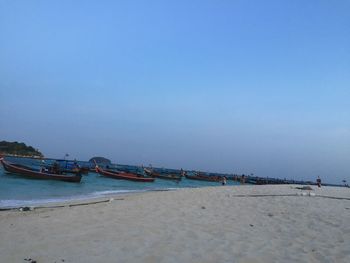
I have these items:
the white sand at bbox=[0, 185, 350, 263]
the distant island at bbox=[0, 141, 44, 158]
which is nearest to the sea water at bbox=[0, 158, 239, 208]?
the white sand at bbox=[0, 185, 350, 263]

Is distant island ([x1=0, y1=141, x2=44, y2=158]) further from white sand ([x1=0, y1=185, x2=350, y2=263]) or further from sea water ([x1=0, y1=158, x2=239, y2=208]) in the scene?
white sand ([x1=0, y1=185, x2=350, y2=263])

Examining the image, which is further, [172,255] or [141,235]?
[141,235]

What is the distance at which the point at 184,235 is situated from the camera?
7922mm

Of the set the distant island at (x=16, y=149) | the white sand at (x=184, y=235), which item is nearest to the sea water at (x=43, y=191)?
the white sand at (x=184, y=235)

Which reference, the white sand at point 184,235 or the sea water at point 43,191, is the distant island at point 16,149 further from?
the white sand at point 184,235

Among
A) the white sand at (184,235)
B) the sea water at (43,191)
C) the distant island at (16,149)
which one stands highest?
the distant island at (16,149)

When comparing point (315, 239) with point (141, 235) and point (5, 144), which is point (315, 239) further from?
point (5, 144)

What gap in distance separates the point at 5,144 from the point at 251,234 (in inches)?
5425

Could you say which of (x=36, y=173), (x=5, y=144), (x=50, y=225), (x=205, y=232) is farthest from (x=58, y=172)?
(x=5, y=144)

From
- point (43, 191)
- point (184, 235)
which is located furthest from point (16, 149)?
point (184, 235)

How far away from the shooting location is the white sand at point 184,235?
6453 millimetres

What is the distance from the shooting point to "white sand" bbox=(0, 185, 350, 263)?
6.45 m

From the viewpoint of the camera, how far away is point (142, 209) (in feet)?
40.9

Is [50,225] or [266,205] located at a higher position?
[266,205]
